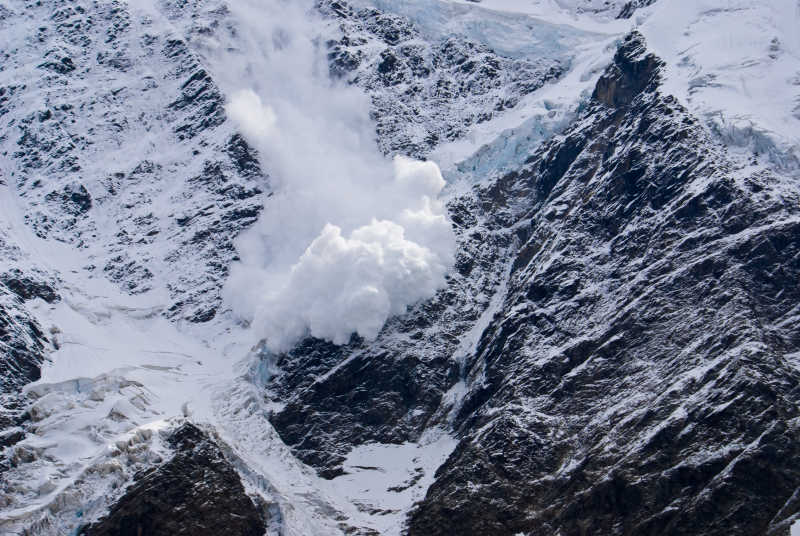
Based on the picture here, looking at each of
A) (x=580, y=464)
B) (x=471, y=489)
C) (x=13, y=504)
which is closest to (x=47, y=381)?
(x=13, y=504)

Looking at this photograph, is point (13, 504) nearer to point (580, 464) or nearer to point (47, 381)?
point (47, 381)

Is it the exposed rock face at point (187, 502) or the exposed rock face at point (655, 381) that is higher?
the exposed rock face at point (655, 381)

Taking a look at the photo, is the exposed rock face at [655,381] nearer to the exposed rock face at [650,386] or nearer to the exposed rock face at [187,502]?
the exposed rock face at [650,386]

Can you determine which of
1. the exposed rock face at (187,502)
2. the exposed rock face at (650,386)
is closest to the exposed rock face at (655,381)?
the exposed rock face at (650,386)

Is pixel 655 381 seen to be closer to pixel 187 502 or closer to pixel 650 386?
pixel 650 386

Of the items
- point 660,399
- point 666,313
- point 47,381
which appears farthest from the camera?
point 47,381

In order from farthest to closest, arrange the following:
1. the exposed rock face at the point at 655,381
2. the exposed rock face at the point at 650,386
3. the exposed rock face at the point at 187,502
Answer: the exposed rock face at the point at 187,502, the exposed rock face at the point at 650,386, the exposed rock face at the point at 655,381

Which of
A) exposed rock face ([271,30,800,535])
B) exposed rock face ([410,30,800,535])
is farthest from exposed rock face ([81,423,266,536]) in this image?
exposed rock face ([410,30,800,535])

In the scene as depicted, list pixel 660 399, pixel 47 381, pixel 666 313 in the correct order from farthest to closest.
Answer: pixel 47 381
pixel 666 313
pixel 660 399

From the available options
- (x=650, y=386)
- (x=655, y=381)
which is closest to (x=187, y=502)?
(x=650, y=386)
